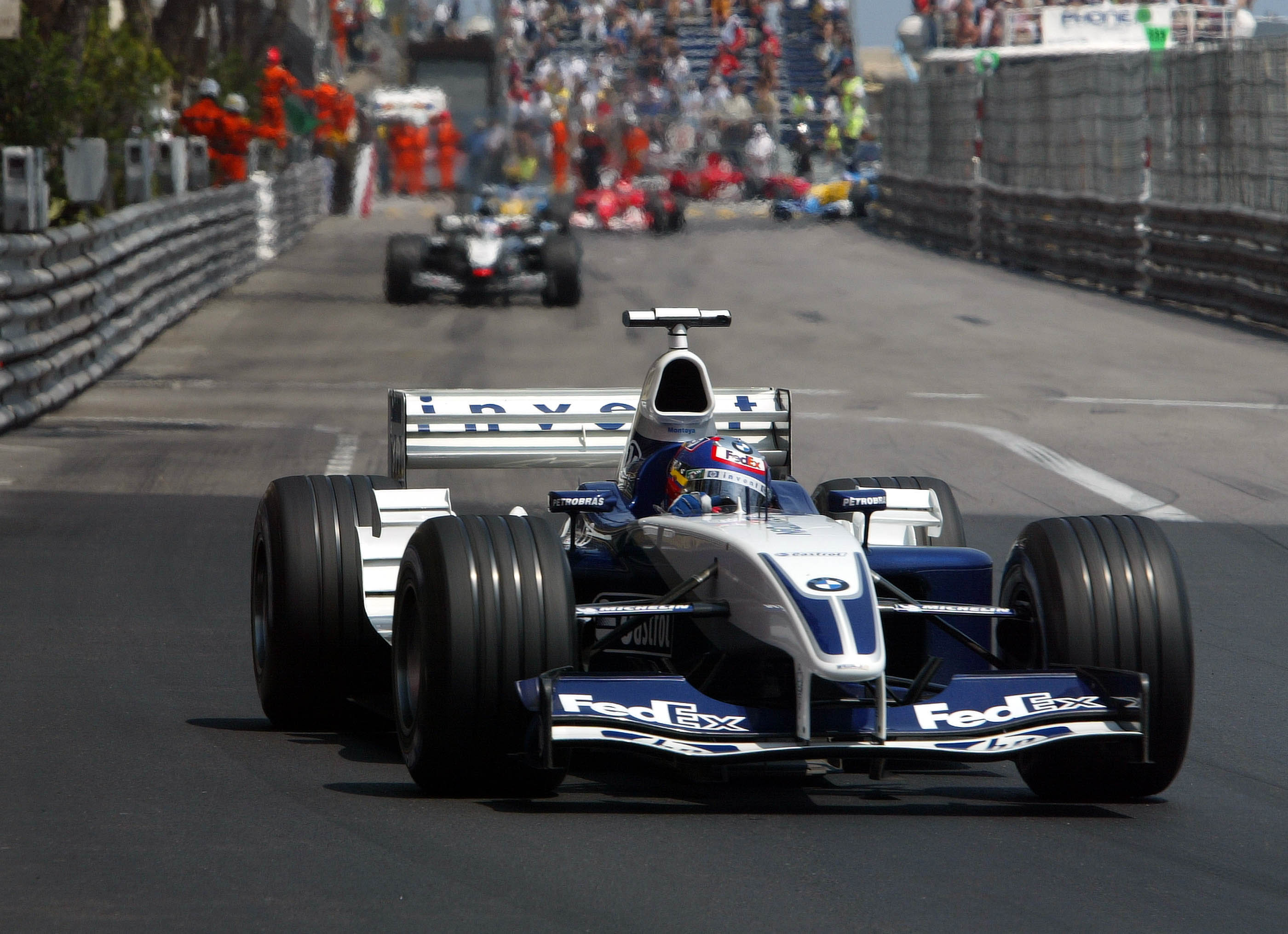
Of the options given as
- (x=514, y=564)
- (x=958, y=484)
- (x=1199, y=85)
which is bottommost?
(x=958, y=484)

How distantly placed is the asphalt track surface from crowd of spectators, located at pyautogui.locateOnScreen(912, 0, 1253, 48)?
98.8 feet

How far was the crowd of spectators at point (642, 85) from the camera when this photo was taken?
57781mm

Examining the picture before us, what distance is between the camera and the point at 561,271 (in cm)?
2522

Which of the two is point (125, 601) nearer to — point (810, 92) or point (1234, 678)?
point (1234, 678)

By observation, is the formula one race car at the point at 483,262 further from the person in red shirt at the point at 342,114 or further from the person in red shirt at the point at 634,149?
the person in red shirt at the point at 634,149

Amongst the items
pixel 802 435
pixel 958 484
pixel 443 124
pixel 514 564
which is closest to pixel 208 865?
pixel 514 564

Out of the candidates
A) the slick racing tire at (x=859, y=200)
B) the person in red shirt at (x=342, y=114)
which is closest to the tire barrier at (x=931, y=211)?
the slick racing tire at (x=859, y=200)

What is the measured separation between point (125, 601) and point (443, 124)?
5729 centimetres

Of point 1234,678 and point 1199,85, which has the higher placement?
point 1199,85

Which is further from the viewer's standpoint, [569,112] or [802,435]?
[569,112]

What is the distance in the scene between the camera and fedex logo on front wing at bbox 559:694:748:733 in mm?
4992

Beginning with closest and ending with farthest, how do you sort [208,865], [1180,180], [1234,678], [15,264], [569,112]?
[208,865], [1234,678], [15,264], [1180,180], [569,112]

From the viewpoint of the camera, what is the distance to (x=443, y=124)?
6462cm

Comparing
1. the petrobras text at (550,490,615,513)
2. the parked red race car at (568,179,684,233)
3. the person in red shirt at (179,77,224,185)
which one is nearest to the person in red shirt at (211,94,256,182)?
the person in red shirt at (179,77,224,185)
